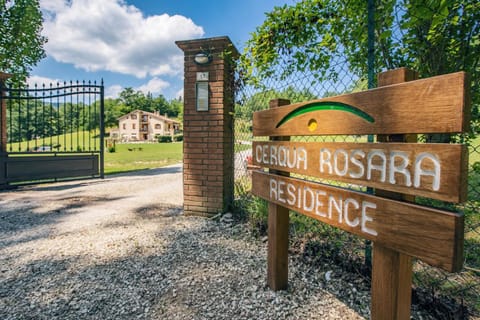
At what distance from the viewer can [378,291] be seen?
1.28 metres

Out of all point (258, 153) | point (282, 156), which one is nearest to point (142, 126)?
point (258, 153)

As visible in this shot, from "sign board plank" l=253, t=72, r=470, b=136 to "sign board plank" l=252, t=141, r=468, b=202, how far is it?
0.08m

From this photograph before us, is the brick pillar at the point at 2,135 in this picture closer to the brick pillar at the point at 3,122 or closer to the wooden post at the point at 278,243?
the brick pillar at the point at 3,122

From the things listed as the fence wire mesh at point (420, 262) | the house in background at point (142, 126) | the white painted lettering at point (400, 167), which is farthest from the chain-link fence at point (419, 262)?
the house in background at point (142, 126)

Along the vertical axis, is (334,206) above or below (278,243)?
above

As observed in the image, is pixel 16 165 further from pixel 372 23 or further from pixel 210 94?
pixel 372 23

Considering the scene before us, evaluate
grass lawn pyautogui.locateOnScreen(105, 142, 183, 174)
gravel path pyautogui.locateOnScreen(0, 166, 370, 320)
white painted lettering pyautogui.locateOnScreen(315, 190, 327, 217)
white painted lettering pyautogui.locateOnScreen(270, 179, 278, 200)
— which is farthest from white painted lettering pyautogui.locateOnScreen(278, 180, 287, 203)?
grass lawn pyautogui.locateOnScreen(105, 142, 183, 174)

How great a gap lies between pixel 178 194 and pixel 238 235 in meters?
2.73

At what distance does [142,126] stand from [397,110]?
61.6 meters

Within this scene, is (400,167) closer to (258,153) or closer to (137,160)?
(258,153)

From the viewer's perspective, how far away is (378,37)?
2.43m

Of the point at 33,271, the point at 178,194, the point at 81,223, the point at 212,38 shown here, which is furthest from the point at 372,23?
the point at 178,194

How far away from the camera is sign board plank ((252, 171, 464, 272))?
99cm

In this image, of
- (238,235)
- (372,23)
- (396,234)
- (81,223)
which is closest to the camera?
(396,234)
